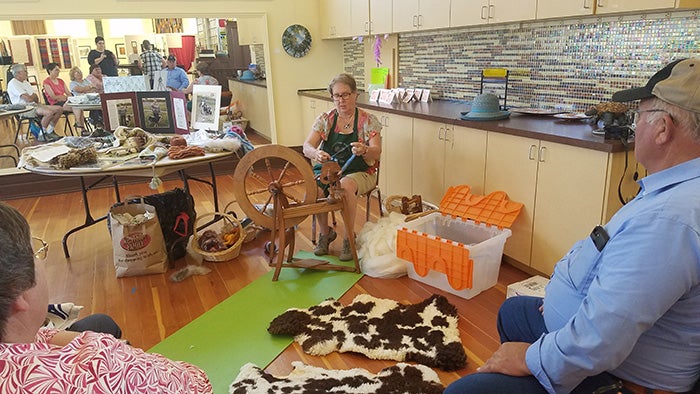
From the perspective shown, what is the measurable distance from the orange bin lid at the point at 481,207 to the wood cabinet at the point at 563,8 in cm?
110

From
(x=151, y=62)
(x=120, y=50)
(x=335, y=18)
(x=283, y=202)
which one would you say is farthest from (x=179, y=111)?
(x=120, y=50)

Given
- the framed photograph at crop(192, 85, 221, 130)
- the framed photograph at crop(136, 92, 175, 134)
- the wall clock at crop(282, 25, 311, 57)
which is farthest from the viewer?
the wall clock at crop(282, 25, 311, 57)

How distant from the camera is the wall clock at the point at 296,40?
575cm

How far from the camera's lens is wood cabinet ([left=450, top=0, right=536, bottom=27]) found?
119 inches

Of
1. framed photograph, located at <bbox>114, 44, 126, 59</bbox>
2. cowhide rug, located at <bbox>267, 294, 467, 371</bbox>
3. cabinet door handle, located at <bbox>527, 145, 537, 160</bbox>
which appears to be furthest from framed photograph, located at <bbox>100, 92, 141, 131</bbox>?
framed photograph, located at <bbox>114, 44, 126, 59</bbox>

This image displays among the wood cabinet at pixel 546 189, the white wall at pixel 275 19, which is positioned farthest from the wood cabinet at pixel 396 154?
the white wall at pixel 275 19

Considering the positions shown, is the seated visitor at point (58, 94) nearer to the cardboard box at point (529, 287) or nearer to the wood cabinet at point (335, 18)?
the wood cabinet at point (335, 18)

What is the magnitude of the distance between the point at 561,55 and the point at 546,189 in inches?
43.9

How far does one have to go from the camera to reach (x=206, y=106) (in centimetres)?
363

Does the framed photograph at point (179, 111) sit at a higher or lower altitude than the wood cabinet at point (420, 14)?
lower

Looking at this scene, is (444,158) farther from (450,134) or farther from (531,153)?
(531,153)

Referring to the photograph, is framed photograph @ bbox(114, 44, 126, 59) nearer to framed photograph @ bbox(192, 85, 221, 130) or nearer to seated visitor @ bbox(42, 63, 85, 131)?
seated visitor @ bbox(42, 63, 85, 131)

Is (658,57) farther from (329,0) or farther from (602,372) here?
(329,0)

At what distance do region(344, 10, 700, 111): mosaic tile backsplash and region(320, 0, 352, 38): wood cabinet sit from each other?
915 mm
